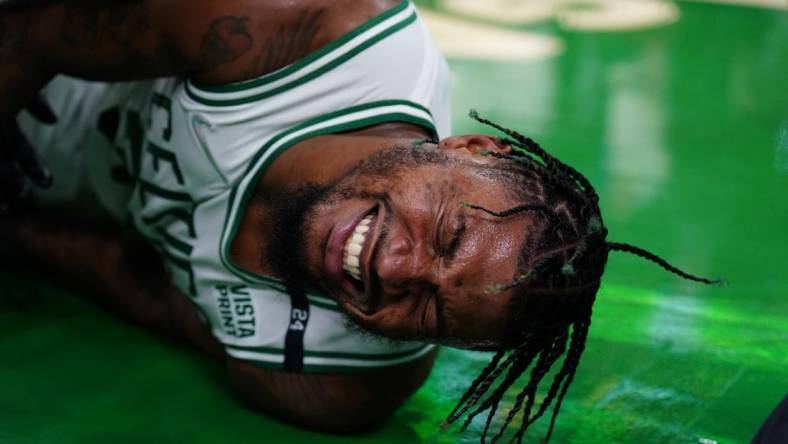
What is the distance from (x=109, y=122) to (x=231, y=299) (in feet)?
2.21

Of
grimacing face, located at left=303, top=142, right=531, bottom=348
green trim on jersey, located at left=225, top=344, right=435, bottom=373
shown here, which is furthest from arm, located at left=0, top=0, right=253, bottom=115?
green trim on jersey, located at left=225, top=344, right=435, bottom=373

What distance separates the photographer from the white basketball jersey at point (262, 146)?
2395 millimetres

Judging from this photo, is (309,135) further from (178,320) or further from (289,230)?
(178,320)

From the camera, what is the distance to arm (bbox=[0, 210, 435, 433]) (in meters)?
2.39

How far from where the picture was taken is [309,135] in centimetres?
239

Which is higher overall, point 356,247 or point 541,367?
point 356,247

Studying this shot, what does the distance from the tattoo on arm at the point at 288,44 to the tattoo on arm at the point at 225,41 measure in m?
0.04

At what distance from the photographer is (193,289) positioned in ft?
8.50

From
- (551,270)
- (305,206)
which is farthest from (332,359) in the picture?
(551,270)

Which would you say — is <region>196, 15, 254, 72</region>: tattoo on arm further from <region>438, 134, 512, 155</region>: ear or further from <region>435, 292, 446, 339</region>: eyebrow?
<region>435, 292, 446, 339</region>: eyebrow

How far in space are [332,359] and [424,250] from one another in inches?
19.0

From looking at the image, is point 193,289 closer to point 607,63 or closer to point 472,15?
point 607,63

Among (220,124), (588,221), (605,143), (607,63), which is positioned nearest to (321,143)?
(220,124)

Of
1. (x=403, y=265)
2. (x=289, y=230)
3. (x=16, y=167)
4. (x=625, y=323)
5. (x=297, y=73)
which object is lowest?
(x=625, y=323)
